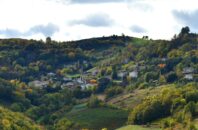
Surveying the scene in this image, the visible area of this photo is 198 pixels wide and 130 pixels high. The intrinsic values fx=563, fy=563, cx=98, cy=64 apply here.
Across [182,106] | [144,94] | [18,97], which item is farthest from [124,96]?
[182,106]

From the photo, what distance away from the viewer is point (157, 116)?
134 m

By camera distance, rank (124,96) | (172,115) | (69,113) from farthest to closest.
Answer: (124,96) < (69,113) < (172,115)

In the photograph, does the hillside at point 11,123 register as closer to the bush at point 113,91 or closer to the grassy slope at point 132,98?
the grassy slope at point 132,98

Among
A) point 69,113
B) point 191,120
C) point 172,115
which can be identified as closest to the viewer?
point 191,120

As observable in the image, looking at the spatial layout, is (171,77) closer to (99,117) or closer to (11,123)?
(99,117)

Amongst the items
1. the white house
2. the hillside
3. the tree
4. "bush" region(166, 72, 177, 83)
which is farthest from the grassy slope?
the hillside

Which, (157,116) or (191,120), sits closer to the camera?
(191,120)

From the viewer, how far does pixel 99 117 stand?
15262 cm

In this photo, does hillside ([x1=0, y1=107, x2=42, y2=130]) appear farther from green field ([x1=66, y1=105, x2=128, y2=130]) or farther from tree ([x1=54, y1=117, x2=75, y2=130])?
green field ([x1=66, y1=105, x2=128, y2=130])

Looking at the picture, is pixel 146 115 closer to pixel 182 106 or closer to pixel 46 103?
pixel 182 106

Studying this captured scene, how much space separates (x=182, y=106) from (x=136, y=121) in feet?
41.7

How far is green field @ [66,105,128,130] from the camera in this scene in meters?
145

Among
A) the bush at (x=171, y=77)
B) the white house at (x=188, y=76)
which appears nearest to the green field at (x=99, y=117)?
the bush at (x=171, y=77)

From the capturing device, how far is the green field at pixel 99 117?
477ft
